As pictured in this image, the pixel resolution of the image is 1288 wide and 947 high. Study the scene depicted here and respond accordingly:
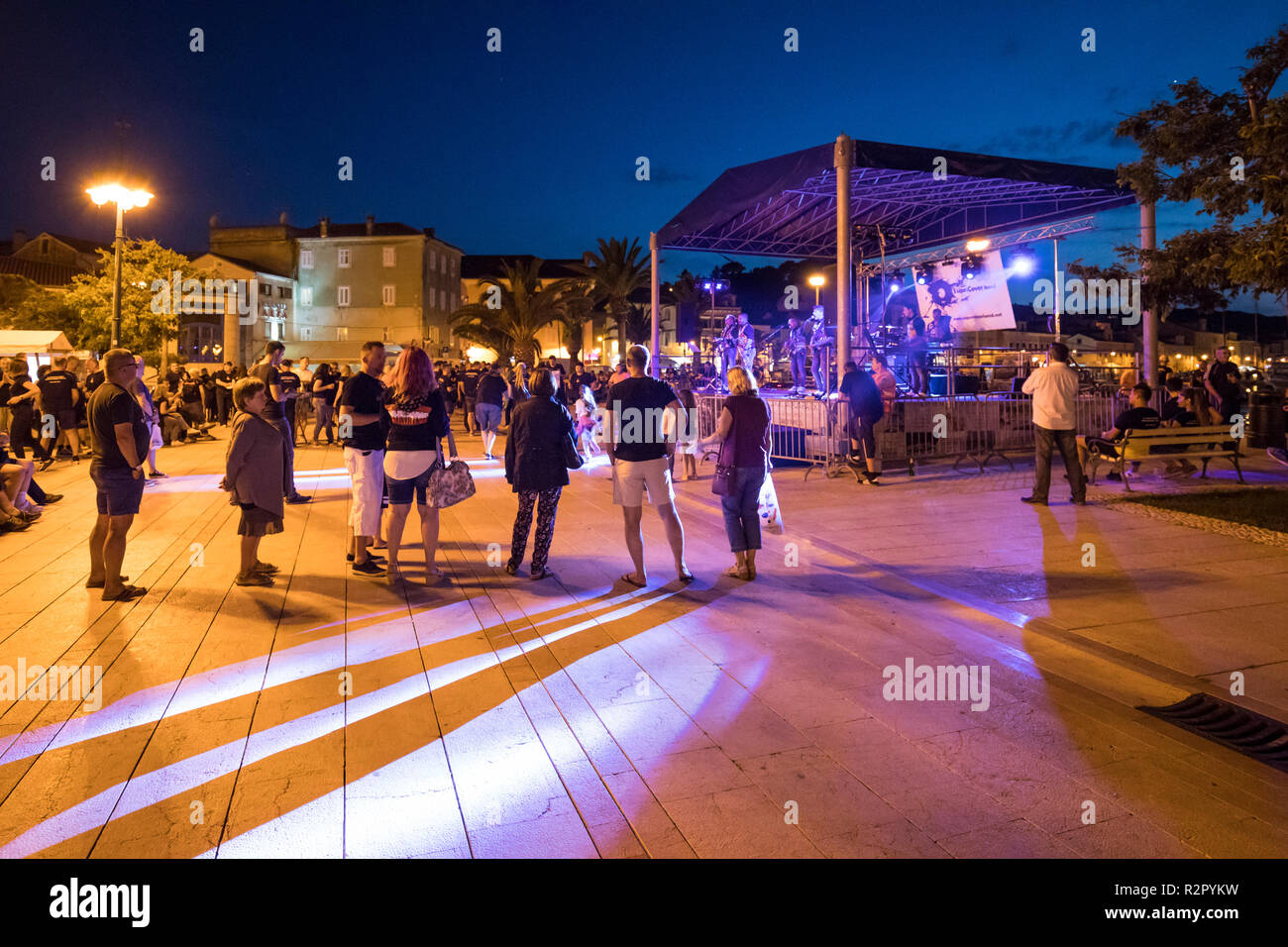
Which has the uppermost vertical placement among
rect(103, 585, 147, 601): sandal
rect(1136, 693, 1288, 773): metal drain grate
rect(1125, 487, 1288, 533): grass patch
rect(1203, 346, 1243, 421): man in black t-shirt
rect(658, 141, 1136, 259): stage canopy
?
rect(658, 141, 1136, 259): stage canopy

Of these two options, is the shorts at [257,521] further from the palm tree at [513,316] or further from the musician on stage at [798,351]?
the palm tree at [513,316]

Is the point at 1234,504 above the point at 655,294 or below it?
below

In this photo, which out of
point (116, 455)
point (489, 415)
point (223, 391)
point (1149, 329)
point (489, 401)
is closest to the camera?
Answer: point (116, 455)

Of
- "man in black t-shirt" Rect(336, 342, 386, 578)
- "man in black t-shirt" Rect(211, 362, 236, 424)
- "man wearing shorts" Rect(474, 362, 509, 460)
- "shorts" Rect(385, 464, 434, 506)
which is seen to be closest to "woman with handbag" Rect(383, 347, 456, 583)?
"shorts" Rect(385, 464, 434, 506)

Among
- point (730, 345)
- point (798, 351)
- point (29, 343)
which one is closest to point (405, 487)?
point (730, 345)

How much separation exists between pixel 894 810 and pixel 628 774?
0.98 metres

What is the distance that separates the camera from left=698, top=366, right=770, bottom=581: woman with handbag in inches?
243

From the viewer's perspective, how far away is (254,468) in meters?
5.87

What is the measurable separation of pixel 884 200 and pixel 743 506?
11.9 m

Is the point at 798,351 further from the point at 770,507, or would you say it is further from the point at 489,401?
the point at 770,507

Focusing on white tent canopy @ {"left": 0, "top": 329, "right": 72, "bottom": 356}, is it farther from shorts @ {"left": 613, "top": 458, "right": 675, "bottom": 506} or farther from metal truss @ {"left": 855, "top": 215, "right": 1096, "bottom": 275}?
shorts @ {"left": 613, "top": 458, "right": 675, "bottom": 506}

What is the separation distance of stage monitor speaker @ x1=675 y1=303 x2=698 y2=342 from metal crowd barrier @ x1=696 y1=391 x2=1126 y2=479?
5.16 m

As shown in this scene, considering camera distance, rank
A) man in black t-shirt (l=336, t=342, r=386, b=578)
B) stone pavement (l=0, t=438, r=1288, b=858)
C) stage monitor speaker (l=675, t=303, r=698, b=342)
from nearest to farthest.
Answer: stone pavement (l=0, t=438, r=1288, b=858), man in black t-shirt (l=336, t=342, r=386, b=578), stage monitor speaker (l=675, t=303, r=698, b=342)
